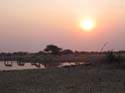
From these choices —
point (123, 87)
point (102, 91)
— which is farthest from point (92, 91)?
point (123, 87)

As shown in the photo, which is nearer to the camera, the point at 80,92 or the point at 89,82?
the point at 80,92

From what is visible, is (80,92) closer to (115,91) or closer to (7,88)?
(115,91)

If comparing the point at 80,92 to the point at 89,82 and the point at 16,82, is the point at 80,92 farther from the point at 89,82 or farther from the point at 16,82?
the point at 16,82

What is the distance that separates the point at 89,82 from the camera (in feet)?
102

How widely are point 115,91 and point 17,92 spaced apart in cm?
612

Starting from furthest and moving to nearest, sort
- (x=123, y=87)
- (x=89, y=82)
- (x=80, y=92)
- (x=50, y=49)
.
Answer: (x=50, y=49)
(x=89, y=82)
(x=123, y=87)
(x=80, y=92)

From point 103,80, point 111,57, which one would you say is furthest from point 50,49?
point 103,80

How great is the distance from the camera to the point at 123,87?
27.6m

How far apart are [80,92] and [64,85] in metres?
3.62

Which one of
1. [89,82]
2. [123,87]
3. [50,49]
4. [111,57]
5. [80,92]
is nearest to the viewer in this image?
[80,92]

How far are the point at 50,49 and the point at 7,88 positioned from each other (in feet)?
342

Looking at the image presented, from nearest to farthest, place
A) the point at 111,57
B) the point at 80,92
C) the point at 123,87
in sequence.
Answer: the point at 80,92 < the point at 123,87 < the point at 111,57

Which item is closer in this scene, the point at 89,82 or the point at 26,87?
the point at 26,87

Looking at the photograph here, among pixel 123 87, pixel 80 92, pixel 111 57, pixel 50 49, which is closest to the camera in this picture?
pixel 80 92
